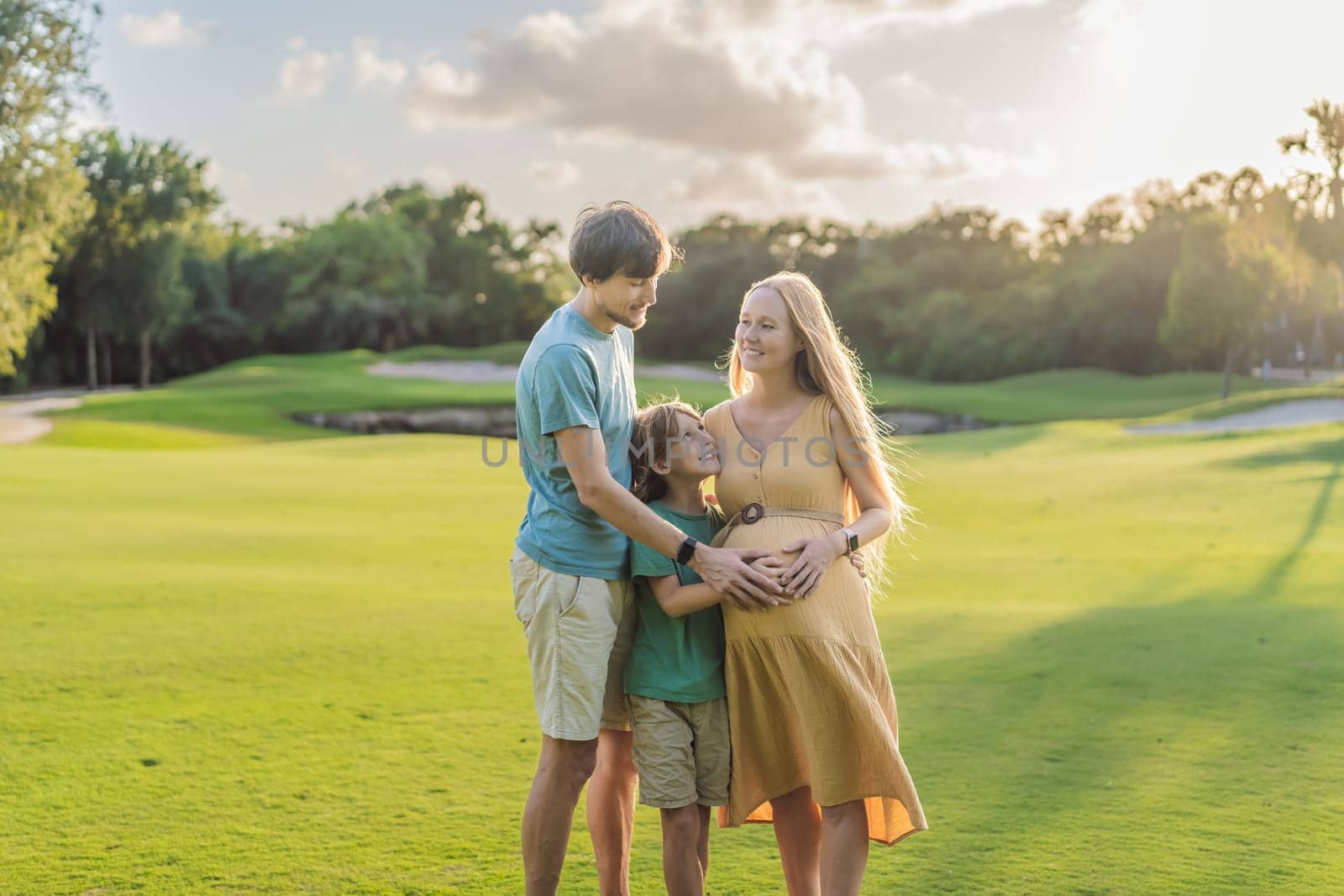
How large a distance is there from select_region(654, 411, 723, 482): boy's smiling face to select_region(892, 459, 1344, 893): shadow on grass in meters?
1.54

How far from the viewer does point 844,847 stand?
334 centimetres

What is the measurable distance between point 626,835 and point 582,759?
349mm

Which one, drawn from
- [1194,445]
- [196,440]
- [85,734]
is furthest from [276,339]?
[85,734]

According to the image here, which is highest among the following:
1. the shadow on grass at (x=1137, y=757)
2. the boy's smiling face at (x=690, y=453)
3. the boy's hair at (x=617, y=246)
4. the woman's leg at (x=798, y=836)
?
the boy's hair at (x=617, y=246)

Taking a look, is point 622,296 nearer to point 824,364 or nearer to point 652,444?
point 652,444

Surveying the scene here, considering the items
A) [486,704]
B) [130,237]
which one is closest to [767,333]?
[486,704]

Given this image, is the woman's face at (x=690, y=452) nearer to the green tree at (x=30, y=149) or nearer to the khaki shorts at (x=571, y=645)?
the khaki shorts at (x=571, y=645)

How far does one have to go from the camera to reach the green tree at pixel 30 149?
29625 millimetres

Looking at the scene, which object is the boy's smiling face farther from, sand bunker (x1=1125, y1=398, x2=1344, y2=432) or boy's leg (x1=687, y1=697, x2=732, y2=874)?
sand bunker (x1=1125, y1=398, x2=1344, y2=432)

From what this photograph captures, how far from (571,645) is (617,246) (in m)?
1.15

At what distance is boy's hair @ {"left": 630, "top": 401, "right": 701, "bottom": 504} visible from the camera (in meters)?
3.46

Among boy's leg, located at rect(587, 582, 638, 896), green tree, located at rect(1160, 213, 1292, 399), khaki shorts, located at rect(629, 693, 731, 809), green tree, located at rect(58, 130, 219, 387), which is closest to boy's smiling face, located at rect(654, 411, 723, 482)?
boy's leg, located at rect(587, 582, 638, 896)

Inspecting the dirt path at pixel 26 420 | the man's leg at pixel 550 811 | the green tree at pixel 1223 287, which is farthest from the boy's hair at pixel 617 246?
the green tree at pixel 1223 287

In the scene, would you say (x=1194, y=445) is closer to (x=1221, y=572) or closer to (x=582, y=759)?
(x=1221, y=572)
